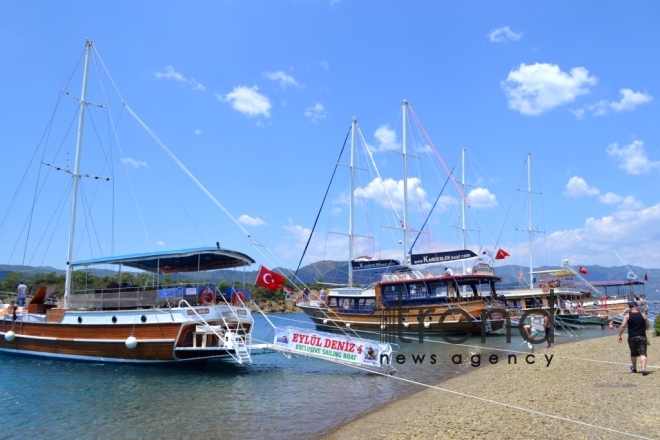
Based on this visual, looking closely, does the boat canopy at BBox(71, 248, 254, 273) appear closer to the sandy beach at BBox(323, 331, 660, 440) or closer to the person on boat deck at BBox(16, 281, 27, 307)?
the person on boat deck at BBox(16, 281, 27, 307)

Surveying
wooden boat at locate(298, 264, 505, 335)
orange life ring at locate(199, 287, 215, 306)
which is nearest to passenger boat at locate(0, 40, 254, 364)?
orange life ring at locate(199, 287, 215, 306)

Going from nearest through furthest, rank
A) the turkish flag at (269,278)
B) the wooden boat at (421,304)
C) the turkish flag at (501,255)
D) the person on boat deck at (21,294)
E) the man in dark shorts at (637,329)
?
the man in dark shorts at (637,329)
the turkish flag at (269,278)
the person on boat deck at (21,294)
the wooden boat at (421,304)
the turkish flag at (501,255)

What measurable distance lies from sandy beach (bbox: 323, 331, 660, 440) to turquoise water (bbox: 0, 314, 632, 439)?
1.52 metres

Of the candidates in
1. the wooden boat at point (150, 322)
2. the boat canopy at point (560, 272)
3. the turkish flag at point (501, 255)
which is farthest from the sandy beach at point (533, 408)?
the boat canopy at point (560, 272)

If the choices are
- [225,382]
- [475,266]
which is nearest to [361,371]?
[225,382]

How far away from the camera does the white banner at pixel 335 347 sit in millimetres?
17719

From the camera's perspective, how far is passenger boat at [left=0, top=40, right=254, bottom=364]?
20016 mm

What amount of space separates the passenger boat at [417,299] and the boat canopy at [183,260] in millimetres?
10853

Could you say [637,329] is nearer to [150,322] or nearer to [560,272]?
[150,322]

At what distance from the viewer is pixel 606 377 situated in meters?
13.6

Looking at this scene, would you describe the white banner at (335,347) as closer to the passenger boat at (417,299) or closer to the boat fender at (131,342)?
the boat fender at (131,342)

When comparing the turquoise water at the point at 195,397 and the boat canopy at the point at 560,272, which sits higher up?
the boat canopy at the point at 560,272

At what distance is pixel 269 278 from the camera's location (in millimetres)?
19641

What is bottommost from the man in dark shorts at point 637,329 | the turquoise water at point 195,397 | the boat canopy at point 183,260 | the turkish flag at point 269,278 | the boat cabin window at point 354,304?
the turquoise water at point 195,397
